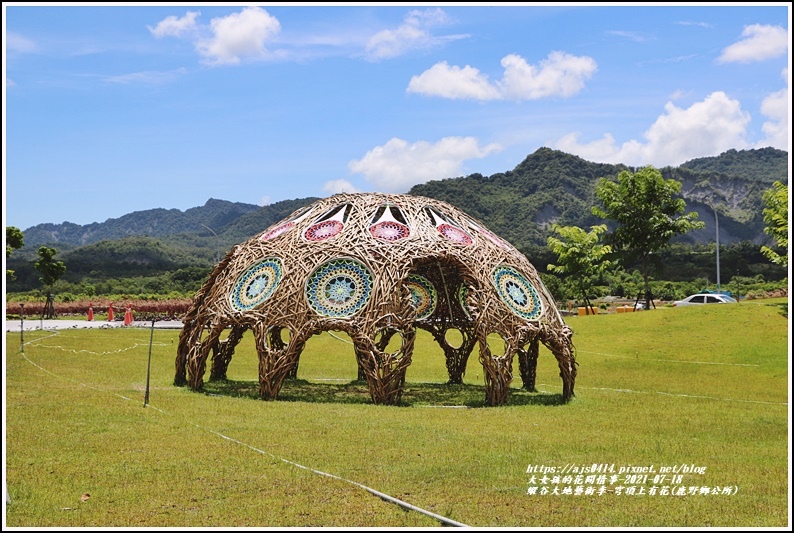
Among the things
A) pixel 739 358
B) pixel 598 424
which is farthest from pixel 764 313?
pixel 598 424

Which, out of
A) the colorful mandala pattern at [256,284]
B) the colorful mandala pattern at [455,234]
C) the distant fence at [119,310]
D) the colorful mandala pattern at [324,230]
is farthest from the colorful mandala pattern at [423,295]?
the distant fence at [119,310]

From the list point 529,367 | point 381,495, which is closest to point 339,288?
point 529,367

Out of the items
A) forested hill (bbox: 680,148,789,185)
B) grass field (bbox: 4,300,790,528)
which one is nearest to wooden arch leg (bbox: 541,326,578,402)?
grass field (bbox: 4,300,790,528)

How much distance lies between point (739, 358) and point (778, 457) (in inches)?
628

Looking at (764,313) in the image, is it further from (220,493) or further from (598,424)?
(220,493)

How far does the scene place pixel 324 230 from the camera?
698 inches

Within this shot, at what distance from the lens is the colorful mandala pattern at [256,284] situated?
16938 millimetres

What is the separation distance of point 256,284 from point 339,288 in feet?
6.81

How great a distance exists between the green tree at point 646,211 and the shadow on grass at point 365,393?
26558 millimetres

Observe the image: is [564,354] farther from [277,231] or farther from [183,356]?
[183,356]

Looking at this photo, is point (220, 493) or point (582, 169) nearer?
point (220, 493)

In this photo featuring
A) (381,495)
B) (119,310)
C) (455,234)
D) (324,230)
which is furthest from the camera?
(119,310)

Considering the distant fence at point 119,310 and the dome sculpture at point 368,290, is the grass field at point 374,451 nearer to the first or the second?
the dome sculpture at point 368,290

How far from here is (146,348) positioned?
28.2 metres
